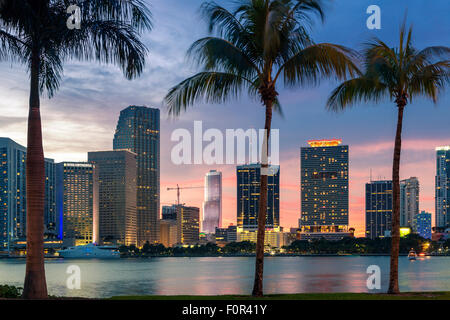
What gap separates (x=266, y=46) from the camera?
18.2 m

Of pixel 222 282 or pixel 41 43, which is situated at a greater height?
pixel 41 43

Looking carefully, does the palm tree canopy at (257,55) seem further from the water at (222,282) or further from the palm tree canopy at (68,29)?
the water at (222,282)

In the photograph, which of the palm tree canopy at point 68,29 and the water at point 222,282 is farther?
the water at point 222,282

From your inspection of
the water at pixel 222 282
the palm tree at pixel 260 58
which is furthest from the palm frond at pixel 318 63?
the water at pixel 222 282

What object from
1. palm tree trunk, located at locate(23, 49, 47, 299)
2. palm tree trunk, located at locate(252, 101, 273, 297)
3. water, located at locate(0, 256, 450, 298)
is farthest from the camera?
water, located at locate(0, 256, 450, 298)

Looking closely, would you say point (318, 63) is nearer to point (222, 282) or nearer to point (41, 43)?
point (41, 43)

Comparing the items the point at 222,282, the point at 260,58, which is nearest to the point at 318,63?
the point at 260,58

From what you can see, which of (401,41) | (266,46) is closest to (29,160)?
(266,46)

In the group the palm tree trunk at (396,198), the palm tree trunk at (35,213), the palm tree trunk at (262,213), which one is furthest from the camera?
the palm tree trunk at (396,198)

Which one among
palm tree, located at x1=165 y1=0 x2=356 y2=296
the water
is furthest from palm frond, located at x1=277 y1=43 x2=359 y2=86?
the water

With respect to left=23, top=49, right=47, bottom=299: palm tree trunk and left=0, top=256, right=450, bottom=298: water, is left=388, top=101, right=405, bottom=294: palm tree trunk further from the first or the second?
left=0, top=256, right=450, bottom=298: water

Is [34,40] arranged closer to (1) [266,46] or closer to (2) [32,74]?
(2) [32,74]

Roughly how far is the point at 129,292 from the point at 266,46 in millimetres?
66043
